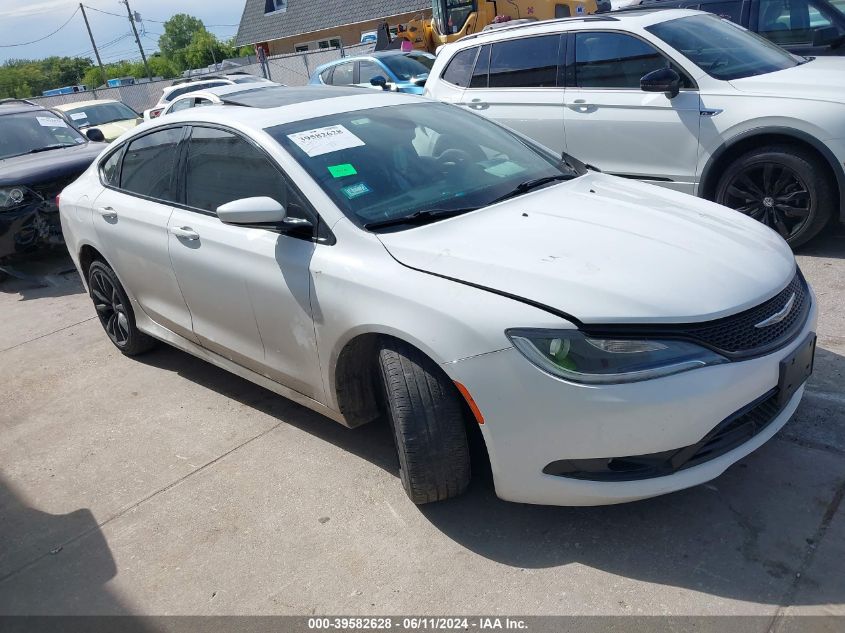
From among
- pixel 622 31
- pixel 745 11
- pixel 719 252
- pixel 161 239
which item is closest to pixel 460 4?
pixel 745 11

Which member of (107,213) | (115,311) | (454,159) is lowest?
(115,311)

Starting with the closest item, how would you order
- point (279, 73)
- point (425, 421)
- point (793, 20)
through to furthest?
point (425, 421) → point (793, 20) → point (279, 73)

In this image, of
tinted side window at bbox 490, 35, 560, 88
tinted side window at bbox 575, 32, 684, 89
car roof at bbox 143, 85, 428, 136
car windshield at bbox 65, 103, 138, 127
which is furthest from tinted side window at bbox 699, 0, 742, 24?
car windshield at bbox 65, 103, 138, 127

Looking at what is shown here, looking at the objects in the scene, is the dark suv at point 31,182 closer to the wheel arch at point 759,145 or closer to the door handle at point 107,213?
the door handle at point 107,213

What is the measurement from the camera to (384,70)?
1284 centimetres

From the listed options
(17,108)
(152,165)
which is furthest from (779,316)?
(17,108)

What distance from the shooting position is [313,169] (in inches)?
132

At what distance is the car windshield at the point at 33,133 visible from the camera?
8547 mm

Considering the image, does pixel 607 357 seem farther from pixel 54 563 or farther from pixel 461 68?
pixel 461 68

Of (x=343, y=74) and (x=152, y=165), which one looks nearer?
(x=152, y=165)

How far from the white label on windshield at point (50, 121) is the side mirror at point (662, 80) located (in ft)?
23.5

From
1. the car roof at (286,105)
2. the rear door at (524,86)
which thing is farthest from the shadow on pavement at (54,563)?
the rear door at (524,86)

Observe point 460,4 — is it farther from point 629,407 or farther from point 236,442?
point 629,407

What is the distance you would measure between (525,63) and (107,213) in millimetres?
3905
